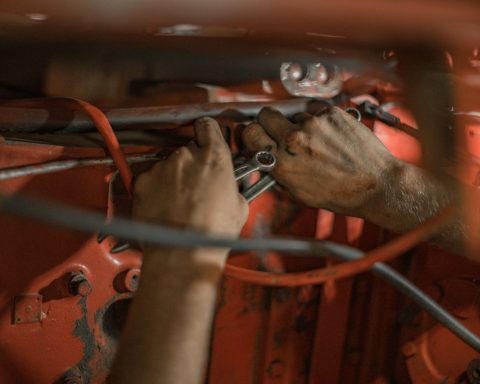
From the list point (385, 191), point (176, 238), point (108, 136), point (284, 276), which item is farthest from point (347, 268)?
point (108, 136)

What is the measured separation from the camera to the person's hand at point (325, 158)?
966 millimetres

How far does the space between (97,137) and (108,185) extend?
0.09 meters

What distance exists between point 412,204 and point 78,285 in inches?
24.8

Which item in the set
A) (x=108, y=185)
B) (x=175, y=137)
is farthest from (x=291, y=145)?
(x=108, y=185)

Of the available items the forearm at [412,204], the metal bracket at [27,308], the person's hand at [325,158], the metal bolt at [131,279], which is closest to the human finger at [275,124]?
the person's hand at [325,158]

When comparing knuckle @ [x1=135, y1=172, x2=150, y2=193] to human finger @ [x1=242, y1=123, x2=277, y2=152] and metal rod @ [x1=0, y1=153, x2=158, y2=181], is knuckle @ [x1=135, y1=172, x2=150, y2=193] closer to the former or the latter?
metal rod @ [x1=0, y1=153, x2=158, y2=181]

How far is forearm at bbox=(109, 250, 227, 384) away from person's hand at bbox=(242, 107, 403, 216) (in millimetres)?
264

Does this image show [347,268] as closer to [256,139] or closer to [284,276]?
[284,276]

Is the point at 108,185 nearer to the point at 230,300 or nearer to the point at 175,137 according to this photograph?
the point at 175,137

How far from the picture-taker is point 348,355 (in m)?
1.23

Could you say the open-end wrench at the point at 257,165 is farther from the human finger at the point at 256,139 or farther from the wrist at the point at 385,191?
the wrist at the point at 385,191

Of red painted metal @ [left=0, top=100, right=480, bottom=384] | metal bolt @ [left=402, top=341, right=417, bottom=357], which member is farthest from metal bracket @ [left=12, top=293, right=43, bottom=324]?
metal bolt @ [left=402, top=341, right=417, bottom=357]

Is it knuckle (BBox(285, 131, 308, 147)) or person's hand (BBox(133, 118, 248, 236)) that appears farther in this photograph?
knuckle (BBox(285, 131, 308, 147))

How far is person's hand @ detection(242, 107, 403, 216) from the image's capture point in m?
0.97
